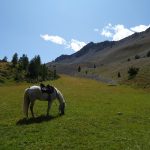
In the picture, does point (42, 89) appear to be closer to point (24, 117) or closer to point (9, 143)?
point (24, 117)

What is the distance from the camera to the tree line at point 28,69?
108 meters

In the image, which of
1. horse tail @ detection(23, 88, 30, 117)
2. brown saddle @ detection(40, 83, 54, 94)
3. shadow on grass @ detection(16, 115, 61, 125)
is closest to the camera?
shadow on grass @ detection(16, 115, 61, 125)

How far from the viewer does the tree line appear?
108m

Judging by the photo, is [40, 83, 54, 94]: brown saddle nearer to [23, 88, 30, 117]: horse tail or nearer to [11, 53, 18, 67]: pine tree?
[23, 88, 30, 117]: horse tail

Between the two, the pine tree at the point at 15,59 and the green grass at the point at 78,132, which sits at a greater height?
the pine tree at the point at 15,59

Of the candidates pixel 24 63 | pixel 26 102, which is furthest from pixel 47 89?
pixel 24 63

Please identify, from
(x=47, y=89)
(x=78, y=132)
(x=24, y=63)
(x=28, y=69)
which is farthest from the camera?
(x=24, y=63)

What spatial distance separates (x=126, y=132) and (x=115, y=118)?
5675 millimetres

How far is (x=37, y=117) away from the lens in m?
28.4

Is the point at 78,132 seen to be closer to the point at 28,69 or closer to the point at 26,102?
the point at 26,102

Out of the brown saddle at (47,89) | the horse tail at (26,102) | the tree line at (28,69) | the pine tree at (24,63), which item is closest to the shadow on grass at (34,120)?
the horse tail at (26,102)

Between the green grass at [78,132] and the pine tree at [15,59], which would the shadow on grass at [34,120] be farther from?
the pine tree at [15,59]

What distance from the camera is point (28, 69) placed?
111 metres

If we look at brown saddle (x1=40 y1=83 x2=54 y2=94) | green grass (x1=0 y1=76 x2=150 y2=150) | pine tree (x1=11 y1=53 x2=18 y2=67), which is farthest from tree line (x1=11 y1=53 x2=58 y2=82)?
green grass (x1=0 y1=76 x2=150 y2=150)
